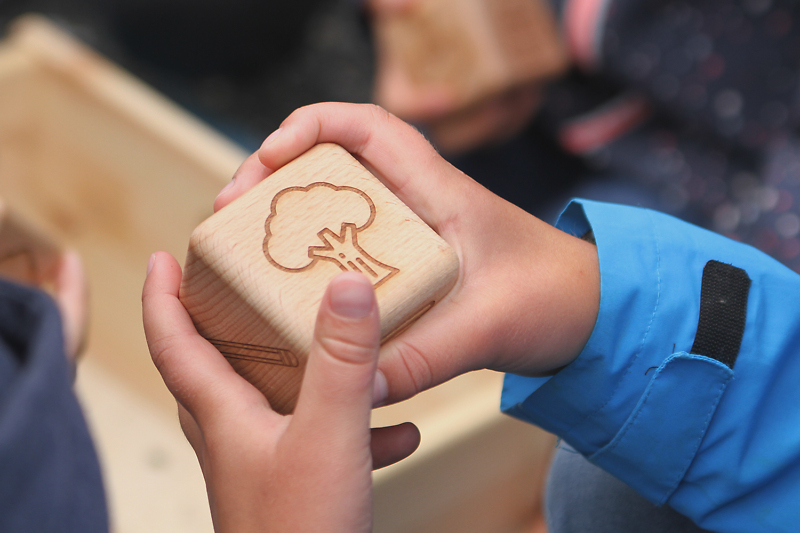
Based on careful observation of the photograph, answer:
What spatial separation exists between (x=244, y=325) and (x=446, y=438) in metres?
0.35

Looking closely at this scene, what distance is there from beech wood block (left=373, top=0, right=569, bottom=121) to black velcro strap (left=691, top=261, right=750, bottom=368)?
63 cm

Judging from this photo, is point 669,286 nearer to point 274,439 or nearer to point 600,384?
point 600,384

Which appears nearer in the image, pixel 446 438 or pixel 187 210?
pixel 446 438

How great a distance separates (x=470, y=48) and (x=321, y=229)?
26.7 inches

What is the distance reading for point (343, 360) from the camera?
318 mm

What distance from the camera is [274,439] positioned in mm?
344

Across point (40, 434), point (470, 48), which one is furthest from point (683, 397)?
point (470, 48)

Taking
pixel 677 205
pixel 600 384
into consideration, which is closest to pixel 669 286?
pixel 600 384

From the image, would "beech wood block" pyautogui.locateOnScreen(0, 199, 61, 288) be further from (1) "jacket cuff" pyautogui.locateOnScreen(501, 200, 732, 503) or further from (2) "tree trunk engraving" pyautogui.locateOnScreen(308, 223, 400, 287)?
(1) "jacket cuff" pyautogui.locateOnScreen(501, 200, 732, 503)

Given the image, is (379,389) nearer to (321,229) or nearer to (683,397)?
A: (321,229)

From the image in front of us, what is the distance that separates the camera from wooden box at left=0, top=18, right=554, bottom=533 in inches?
33.8

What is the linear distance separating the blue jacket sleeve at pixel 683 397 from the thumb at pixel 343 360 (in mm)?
169

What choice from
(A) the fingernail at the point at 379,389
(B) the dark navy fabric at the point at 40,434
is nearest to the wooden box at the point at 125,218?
(B) the dark navy fabric at the point at 40,434

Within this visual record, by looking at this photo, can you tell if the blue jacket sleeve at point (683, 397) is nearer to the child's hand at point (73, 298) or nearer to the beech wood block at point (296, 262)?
the beech wood block at point (296, 262)
